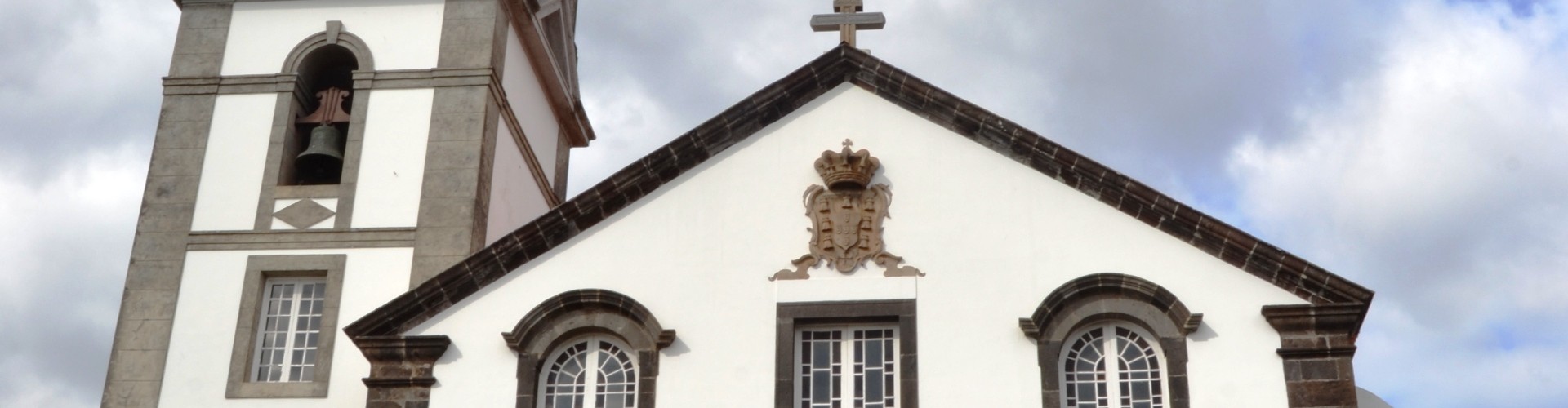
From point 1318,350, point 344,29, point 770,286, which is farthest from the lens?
point 344,29

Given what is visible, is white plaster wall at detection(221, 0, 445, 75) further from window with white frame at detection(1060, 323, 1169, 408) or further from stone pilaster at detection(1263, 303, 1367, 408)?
stone pilaster at detection(1263, 303, 1367, 408)

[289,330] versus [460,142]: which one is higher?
[460,142]

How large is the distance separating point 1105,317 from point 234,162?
36.0ft

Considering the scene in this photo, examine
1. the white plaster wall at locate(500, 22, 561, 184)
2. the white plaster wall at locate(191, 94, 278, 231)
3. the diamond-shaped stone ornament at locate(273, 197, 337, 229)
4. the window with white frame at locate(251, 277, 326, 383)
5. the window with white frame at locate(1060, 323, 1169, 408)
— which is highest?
the white plaster wall at locate(500, 22, 561, 184)

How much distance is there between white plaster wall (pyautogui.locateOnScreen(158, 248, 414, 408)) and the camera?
20.6 m

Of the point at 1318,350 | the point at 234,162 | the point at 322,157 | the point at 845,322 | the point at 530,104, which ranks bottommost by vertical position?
the point at 1318,350

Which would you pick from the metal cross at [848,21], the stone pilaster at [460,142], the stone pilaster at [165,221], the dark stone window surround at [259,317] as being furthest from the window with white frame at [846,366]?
the stone pilaster at [165,221]

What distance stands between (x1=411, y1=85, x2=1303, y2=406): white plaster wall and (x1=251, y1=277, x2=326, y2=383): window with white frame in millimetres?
3078

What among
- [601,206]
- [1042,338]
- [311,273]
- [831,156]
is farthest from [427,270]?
[1042,338]

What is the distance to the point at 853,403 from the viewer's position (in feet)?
58.7

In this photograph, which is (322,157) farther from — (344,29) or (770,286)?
(770,286)

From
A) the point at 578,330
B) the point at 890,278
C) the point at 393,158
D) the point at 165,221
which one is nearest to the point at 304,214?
the point at 393,158

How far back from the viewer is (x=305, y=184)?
22.8 meters

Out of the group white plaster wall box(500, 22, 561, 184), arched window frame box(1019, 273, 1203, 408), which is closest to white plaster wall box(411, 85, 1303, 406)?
arched window frame box(1019, 273, 1203, 408)
